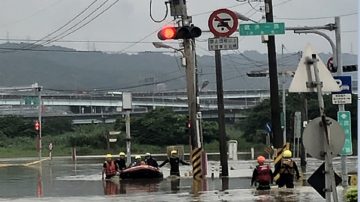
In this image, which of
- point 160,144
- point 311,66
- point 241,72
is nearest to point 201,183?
point 311,66

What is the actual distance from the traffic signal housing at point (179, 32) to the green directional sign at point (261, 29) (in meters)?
1.58

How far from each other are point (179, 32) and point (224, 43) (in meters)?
5.67

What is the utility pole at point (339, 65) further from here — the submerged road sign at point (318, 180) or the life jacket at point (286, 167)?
the submerged road sign at point (318, 180)

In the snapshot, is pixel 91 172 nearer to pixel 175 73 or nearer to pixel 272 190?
pixel 272 190

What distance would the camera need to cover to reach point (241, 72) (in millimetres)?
176625

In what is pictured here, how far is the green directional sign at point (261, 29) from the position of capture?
822 inches

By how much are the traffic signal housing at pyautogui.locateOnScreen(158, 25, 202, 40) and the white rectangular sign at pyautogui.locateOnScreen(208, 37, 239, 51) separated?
5.00m

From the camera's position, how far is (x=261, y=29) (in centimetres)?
2108

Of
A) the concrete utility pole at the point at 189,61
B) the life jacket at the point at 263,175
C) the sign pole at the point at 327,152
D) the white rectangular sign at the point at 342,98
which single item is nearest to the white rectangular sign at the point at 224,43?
the concrete utility pole at the point at 189,61

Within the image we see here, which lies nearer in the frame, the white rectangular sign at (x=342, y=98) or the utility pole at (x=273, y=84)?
the white rectangular sign at (x=342, y=98)

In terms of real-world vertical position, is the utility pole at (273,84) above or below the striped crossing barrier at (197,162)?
above

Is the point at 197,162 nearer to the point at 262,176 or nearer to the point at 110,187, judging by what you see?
the point at 110,187

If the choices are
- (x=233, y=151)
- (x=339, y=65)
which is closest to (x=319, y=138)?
(x=339, y=65)

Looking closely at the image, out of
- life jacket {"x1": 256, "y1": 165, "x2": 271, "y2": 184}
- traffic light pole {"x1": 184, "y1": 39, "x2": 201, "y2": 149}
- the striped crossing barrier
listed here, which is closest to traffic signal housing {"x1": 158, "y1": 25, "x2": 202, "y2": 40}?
life jacket {"x1": 256, "y1": 165, "x2": 271, "y2": 184}
